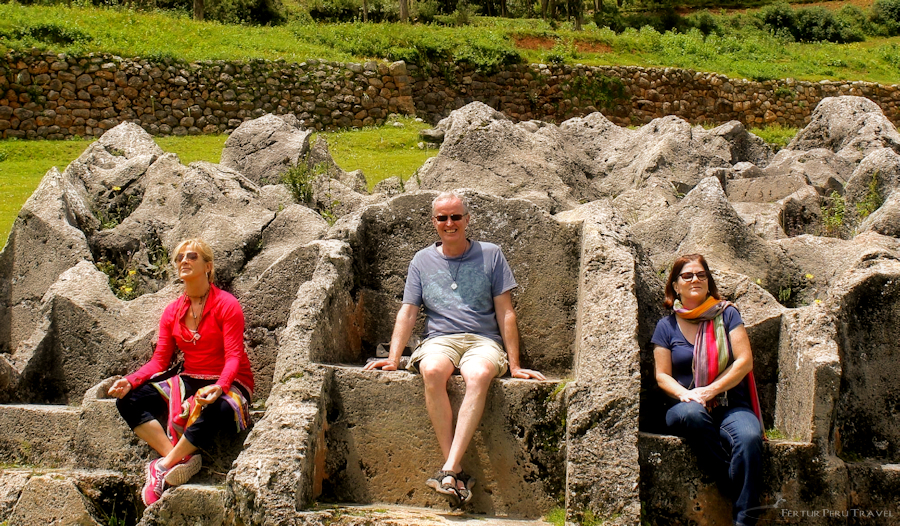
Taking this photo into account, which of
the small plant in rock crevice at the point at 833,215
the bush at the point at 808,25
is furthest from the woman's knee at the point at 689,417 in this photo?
the bush at the point at 808,25

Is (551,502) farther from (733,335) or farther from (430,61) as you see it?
(430,61)

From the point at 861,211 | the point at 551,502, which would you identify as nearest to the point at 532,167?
the point at 861,211

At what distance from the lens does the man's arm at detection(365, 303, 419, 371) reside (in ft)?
17.4

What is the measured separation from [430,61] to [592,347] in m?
19.9

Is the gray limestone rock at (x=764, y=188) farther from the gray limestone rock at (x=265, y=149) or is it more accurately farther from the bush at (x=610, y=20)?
the bush at (x=610, y=20)

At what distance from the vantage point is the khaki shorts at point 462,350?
5188 millimetres

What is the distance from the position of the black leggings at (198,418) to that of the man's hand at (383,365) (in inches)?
35.2

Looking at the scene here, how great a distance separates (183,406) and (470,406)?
6.11ft

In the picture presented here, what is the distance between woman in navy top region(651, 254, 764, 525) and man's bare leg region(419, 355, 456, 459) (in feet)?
3.98

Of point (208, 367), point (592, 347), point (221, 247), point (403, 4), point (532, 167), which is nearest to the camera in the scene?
point (592, 347)

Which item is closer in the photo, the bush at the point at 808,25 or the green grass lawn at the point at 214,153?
the green grass lawn at the point at 214,153

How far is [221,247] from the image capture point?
737cm

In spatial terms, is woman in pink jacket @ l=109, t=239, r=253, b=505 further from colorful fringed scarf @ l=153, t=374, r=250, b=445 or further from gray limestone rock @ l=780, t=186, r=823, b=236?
gray limestone rock @ l=780, t=186, r=823, b=236

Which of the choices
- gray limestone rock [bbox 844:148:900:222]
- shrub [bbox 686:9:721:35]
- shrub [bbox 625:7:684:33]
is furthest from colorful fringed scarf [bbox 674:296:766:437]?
shrub [bbox 686:9:721:35]
